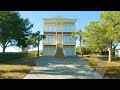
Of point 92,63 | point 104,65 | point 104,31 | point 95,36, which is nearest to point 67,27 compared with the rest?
point 92,63

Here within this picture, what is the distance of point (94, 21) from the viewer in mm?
10953

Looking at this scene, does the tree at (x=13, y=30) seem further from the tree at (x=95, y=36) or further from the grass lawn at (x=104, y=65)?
the grass lawn at (x=104, y=65)

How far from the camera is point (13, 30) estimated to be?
11062 millimetres

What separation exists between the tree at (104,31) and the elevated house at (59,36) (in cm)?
154

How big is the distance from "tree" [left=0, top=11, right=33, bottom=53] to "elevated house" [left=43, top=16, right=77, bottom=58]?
80.0 inches

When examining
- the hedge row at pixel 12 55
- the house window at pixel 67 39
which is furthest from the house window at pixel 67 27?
the hedge row at pixel 12 55

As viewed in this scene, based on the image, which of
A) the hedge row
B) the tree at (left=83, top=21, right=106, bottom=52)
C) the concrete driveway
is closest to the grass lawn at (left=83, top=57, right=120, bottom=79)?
the concrete driveway

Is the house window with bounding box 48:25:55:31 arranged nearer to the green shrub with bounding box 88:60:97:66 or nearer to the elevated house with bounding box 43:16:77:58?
the elevated house with bounding box 43:16:77:58

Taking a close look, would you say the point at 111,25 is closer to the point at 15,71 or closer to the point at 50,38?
the point at 50,38

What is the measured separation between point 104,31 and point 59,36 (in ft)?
10.5

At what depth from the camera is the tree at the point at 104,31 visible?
10797 mm

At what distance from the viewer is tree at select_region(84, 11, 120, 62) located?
10.8 meters
